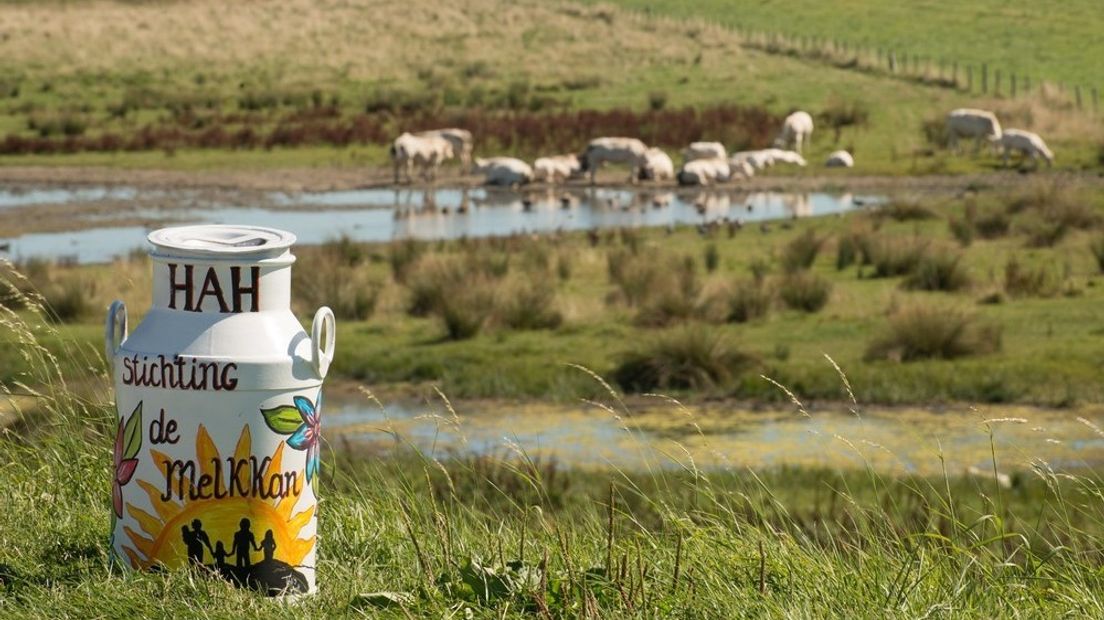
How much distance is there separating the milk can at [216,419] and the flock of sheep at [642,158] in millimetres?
35713

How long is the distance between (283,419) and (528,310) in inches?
638

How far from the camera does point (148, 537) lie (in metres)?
5.37

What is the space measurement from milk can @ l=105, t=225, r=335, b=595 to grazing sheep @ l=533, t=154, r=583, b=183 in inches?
1439

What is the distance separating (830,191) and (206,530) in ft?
116

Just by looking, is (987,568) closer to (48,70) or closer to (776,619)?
(776,619)

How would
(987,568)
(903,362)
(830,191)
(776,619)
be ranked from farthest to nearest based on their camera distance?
(830,191) → (903,362) → (987,568) → (776,619)

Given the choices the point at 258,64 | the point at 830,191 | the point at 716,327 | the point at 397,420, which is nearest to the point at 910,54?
the point at 258,64

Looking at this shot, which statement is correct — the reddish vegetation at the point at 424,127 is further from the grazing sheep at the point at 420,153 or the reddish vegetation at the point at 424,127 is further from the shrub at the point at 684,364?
the shrub at the point at 684,364

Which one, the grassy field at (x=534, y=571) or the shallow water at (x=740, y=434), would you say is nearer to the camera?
the grassy field at (x=534, y=571)

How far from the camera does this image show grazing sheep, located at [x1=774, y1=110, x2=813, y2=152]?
45.6 metres

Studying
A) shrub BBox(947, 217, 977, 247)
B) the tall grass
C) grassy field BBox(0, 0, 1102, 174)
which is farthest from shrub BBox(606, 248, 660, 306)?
grassy field BBox(0, 0, 1102, 174)

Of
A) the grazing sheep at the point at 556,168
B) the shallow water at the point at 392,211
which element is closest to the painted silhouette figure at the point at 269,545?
the shallow water at the point at 392,211

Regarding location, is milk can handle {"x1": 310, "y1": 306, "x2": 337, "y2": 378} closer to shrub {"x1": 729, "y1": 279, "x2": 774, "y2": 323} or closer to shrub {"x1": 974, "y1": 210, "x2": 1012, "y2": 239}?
shrub {"x1": 729, "y1": 279, "x2": 774, "y2": 323}

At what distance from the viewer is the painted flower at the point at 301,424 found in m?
5.39
